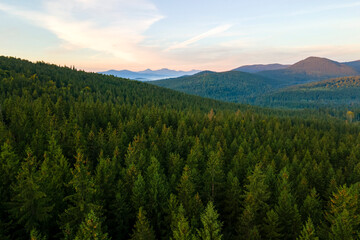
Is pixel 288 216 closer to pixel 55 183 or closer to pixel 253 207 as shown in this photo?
pixel 253 207

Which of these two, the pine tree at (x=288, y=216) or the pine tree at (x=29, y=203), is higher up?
the pine tree at (x=29, y=203)

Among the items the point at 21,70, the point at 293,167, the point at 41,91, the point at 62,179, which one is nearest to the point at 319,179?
the point at 293,167

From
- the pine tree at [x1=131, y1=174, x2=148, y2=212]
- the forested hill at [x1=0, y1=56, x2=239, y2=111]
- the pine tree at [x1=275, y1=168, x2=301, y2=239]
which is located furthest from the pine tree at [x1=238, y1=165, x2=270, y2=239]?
the forested hill at [x1=0, y1=56, x2=239, y2=111]

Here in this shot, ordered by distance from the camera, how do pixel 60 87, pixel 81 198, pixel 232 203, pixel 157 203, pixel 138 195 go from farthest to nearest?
pixel 60 87, pixel 232 203, pixel 157 203, pixel 138 195, pixel 81 198

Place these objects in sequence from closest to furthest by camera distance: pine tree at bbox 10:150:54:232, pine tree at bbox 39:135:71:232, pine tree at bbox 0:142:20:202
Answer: pine tree at bbox 10:150:54:232, pine tree at bbox 39:135:71:232, pine tree at bbox 0:142:20:202

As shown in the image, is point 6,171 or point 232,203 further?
point 232,203

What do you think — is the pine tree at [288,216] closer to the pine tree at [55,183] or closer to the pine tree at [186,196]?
the pine tree at [186,196]

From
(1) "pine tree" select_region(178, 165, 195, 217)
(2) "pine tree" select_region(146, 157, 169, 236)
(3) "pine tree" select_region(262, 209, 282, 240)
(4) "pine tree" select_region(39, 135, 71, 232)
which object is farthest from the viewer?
(2) "pine tree" select_region(146, 157, 169, 236)

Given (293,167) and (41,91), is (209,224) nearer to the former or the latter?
(293,167)

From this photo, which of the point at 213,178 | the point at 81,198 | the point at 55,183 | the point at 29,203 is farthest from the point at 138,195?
the point at 213,178

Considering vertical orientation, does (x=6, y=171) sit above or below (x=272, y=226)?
above

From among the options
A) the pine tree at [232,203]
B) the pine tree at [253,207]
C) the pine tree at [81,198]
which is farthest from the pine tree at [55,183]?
the pine tree at [232,203]

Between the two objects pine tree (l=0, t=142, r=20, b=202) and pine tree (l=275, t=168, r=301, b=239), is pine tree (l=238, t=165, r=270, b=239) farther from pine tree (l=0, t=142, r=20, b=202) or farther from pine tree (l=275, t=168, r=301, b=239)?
pine tree (l=0, t=142, r=20, b=202)

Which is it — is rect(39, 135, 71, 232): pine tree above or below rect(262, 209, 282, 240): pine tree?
above
